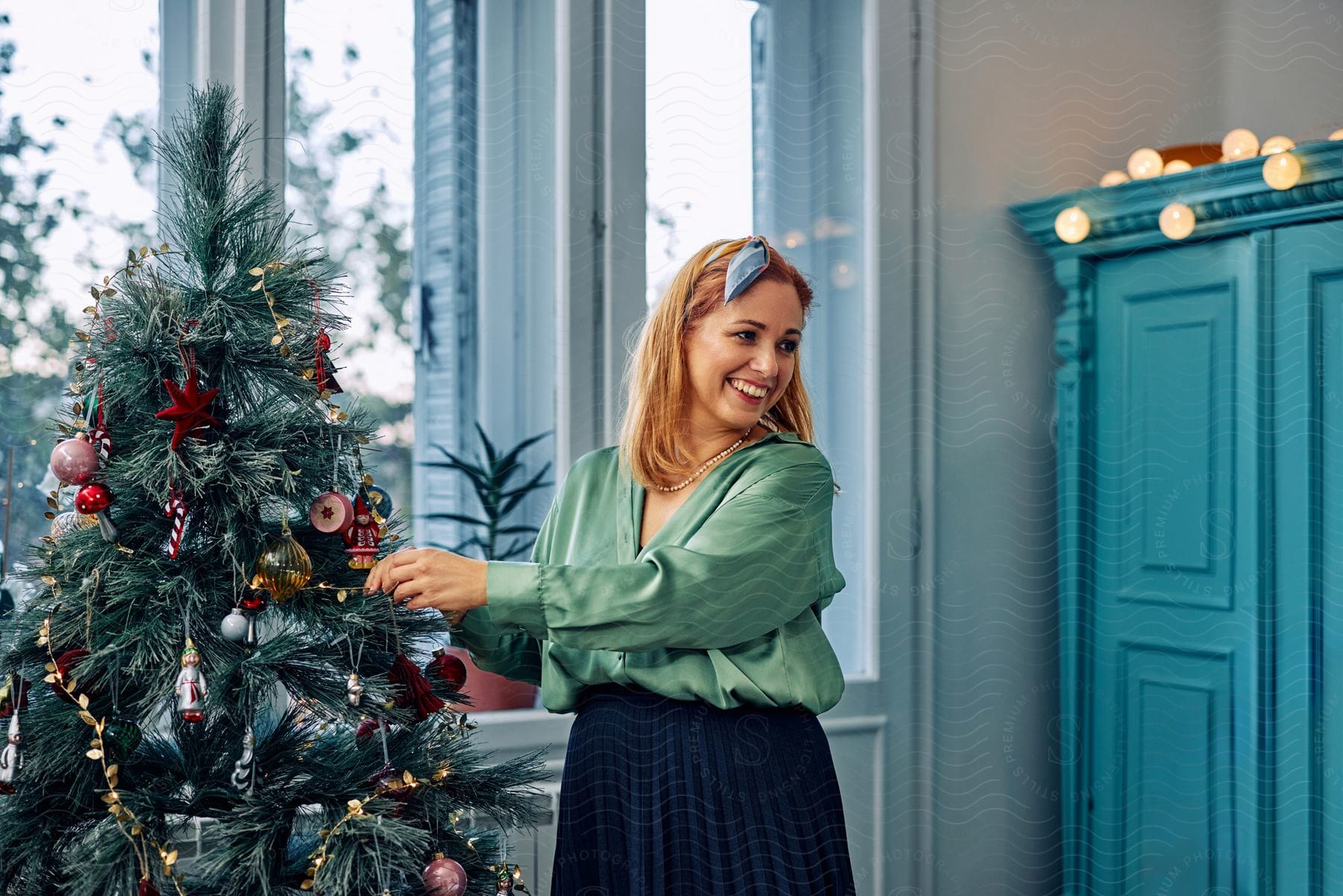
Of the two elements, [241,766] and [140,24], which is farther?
[140,24]

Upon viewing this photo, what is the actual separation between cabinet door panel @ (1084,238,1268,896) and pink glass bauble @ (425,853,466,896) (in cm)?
164

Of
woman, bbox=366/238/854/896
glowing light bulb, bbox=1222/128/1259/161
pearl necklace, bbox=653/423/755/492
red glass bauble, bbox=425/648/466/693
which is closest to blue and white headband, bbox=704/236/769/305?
woman, bbox=366/238/854/896

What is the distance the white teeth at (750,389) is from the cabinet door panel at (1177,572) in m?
1.20

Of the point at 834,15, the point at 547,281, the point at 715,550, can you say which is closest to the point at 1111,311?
the point at 834,15

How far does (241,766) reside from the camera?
955 mm

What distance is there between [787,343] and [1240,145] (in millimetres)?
1255

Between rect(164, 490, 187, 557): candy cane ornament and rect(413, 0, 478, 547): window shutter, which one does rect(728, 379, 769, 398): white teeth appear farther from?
rect(413, 0, 478, 547): window shutter

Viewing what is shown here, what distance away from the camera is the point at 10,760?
896mm

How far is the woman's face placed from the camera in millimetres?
1311

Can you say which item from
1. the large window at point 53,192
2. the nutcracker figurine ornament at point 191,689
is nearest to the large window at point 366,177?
the large window at point 53,192

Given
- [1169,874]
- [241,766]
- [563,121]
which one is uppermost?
[563,121]

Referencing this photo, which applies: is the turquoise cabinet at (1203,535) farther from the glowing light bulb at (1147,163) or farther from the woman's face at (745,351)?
the woman's face at (745,351)

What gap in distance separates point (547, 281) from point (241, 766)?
1.31 meters

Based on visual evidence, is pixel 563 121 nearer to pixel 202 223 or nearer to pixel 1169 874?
pixel 202 223
